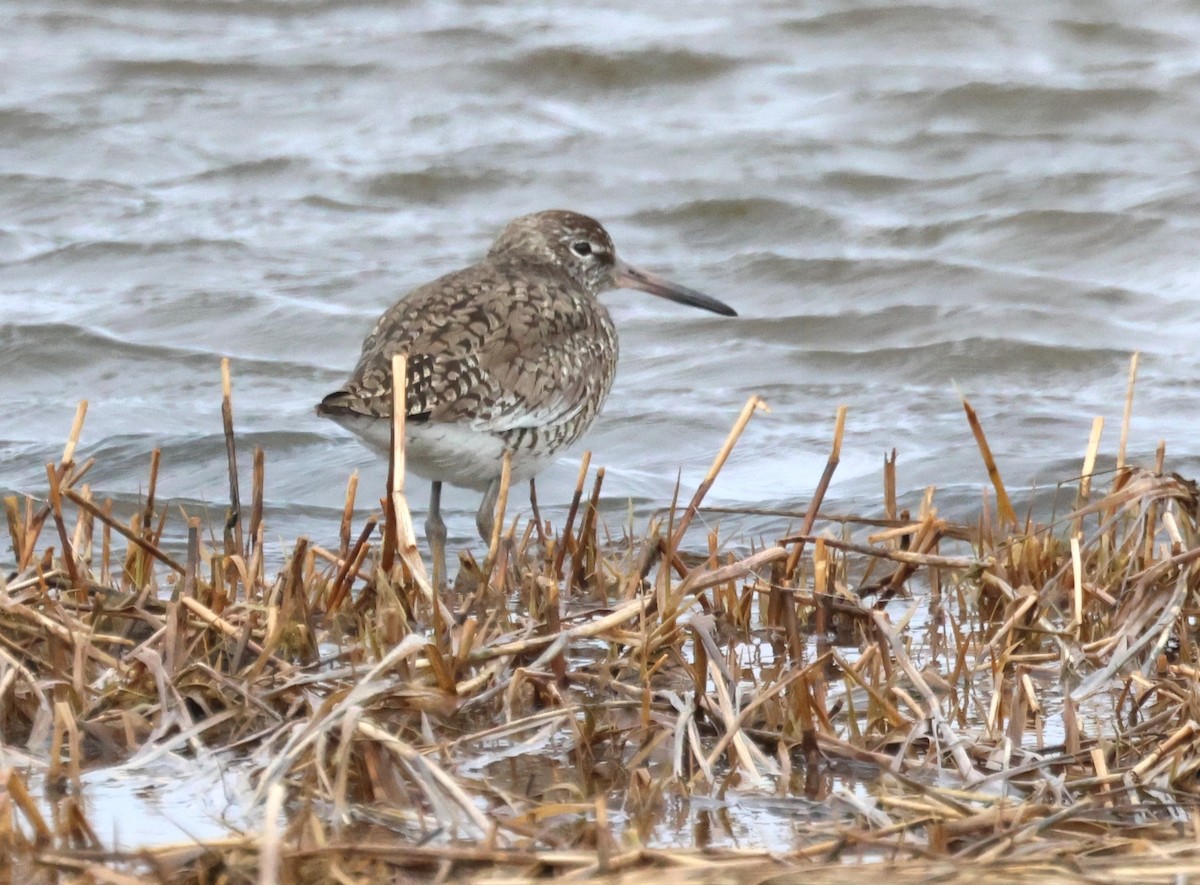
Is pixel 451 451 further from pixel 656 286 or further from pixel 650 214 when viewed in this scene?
pixel 650 214

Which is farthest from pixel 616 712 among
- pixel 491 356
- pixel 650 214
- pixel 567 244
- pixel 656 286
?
pixel 650 214

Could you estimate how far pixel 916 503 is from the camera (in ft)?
21.9

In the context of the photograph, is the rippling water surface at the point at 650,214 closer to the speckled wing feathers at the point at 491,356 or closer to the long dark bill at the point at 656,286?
the long dark bill at the point at 656,286

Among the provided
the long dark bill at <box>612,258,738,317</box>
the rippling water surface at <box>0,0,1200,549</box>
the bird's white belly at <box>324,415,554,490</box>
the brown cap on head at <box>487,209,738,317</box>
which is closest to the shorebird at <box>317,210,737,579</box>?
the bird's white belly at <box>324,415,554,490</box>

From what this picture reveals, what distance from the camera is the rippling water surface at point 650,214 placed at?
7.84 m

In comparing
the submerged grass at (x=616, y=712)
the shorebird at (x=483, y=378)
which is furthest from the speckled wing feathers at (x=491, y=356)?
the submerged grass at (x=616, y=712)

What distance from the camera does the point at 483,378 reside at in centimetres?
602

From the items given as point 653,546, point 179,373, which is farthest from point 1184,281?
point 653,546

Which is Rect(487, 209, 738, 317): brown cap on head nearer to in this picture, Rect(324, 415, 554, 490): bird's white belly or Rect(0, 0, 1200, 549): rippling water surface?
Rect(0, 0, 1200, 549): rippling water surface

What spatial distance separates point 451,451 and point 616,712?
2.51 m

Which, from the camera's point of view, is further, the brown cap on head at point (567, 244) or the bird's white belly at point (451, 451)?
the brown cap on head at point (567, 244)

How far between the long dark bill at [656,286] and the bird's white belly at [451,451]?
1.50 meters

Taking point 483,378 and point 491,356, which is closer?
point 483,378

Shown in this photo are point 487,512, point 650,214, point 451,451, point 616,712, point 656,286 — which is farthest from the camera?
point 650,214
